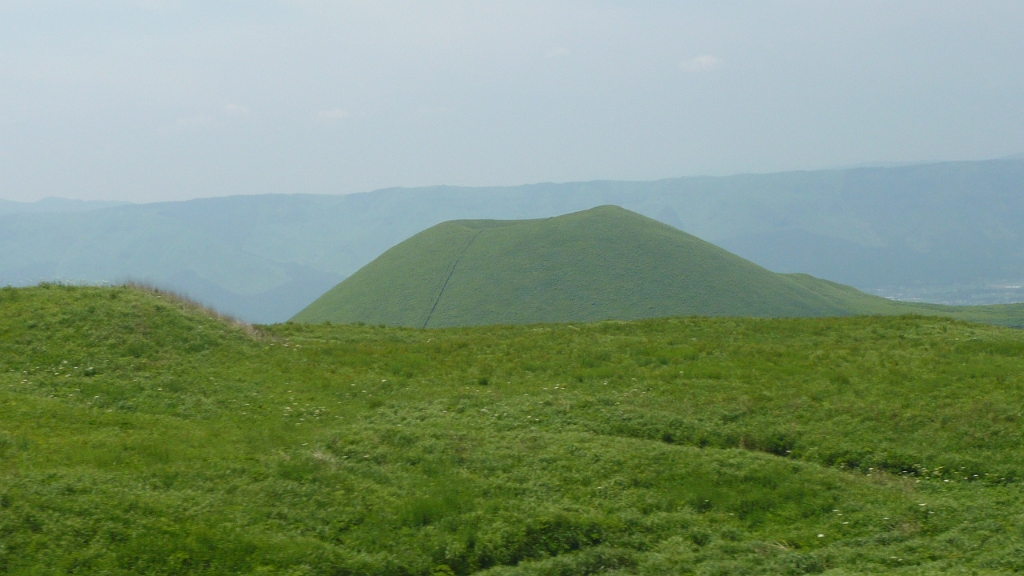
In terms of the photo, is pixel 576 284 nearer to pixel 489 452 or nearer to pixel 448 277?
pixel 448 277

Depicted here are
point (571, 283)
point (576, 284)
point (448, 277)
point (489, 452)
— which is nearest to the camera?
point (489, 452)

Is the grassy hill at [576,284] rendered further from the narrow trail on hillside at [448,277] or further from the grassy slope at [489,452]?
the grassy slope at [489,452]

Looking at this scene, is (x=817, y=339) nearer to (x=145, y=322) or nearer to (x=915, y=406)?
(x=915, y=406)

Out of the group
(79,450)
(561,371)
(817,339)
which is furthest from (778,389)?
(79,450)

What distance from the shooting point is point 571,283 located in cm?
7325

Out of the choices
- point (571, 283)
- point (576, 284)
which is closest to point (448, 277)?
point (571, 283)

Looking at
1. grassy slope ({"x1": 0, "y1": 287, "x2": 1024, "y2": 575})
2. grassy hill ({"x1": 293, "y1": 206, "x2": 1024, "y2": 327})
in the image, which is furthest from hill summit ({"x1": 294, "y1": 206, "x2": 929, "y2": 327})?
grassy slope ({"x1": 0, "y1": 287, "x2": 1024, "y2": 575})

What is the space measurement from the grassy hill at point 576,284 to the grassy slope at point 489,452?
42.7m

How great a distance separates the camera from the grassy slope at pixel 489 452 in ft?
34.2

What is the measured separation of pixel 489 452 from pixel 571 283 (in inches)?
2339

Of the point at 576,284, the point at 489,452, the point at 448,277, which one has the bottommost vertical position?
the point at 489,452

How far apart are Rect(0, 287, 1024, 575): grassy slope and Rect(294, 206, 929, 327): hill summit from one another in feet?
145

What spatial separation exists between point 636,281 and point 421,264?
24.7 metres

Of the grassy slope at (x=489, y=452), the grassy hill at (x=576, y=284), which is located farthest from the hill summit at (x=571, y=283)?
the grassy slope at (x=489, y=452)
